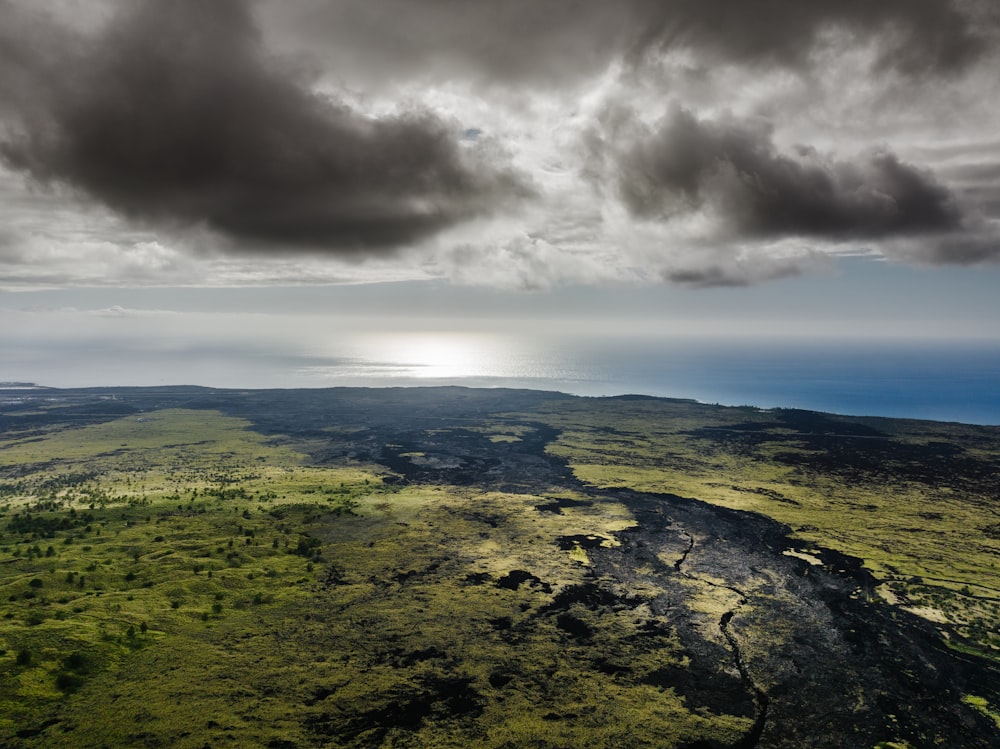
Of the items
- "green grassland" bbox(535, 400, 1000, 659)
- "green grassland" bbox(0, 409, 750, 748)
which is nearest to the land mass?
"green grassland" bbox(0, 409, 750, 748)

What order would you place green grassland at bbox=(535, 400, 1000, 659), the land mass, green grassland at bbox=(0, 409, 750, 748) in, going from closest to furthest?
1. green grassland at bbox=(0, 409, 750, 748)
2. the land mass
3. green grassland at bbox=(535, 400, 1000, 659)

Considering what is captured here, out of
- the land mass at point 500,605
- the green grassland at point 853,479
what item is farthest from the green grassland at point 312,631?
the green grassland at point 853,479

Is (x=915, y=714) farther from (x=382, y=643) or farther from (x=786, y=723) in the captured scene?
(x=382, y=643)

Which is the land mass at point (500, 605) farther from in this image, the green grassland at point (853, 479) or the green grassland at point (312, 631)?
the green grassland at point (853, 479)

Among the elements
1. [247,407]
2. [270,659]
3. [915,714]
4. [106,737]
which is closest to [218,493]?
[270,659]

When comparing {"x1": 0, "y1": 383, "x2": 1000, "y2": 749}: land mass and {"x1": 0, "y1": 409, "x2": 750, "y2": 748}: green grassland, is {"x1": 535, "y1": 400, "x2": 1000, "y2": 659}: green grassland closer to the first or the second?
{"x1": 0, "y1": 383, "x2": 1000, "y2": 749}: land mass
